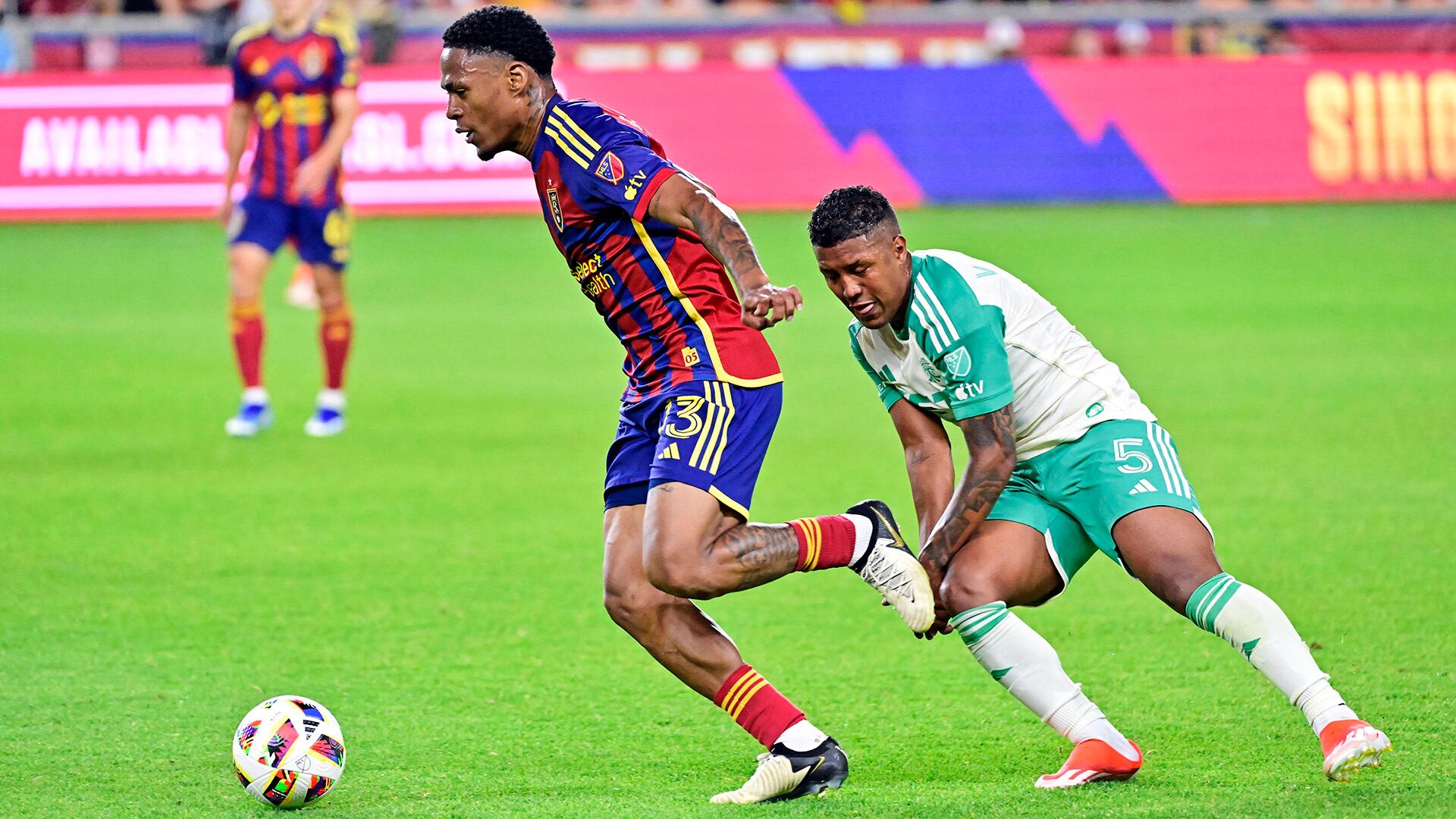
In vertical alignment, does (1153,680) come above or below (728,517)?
below

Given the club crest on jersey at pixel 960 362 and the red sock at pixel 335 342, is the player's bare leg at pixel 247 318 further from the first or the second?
the club crest on jersey at pixel 960 362

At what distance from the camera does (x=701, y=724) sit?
5254mm

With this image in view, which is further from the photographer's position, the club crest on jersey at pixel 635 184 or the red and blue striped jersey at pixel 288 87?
the red and blue striped jersey at pixel 288 87

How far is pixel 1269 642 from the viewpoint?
4430 mm

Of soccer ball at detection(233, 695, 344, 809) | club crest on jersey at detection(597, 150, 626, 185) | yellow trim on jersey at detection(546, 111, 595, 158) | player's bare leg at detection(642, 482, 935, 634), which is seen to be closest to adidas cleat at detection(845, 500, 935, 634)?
player's bare leg at detection(642, 482, 935, 634)

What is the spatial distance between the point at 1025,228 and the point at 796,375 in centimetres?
705

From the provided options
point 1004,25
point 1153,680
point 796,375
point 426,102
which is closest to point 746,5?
point 1004,25

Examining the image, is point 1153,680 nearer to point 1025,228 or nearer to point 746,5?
point 1025,228

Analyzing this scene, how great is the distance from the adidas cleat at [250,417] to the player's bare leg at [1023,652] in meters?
6.35

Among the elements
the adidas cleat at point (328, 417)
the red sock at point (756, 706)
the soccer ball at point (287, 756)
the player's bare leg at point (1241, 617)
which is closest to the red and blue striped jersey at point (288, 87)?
the adidas cleat at point (328, 417)

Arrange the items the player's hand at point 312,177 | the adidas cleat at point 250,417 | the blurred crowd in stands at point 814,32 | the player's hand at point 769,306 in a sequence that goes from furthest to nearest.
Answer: the blurred crowd in stands at point 814,32, the adidas cleat at point 250,417, the player's hand at point 312,177, the player's hand at point 769,306

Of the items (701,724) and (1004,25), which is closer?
(701,724)

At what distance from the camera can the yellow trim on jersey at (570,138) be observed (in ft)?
15.2

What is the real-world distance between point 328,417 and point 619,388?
2.15 meters
